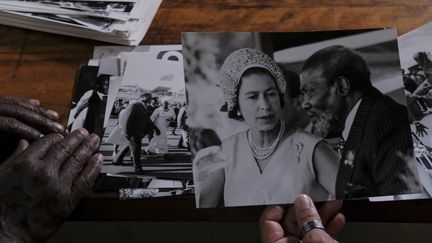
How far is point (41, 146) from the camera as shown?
2.03 ft

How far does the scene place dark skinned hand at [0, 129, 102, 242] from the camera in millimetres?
586

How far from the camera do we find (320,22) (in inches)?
30.2

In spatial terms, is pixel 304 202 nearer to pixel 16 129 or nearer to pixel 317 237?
pixel 317 237

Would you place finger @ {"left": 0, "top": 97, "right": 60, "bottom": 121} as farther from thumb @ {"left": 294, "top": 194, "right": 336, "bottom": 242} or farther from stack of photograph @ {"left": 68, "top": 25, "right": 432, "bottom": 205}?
thumb @ {"left": 294, "top": 194, "right": 336, "bottom": 242}

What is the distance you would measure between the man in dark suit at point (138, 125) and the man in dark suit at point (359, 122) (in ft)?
0.69

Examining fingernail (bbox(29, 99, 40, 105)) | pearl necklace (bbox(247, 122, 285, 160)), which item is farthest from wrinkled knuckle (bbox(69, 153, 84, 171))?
pearl necklace (bbox(247, 122, 285, 160))

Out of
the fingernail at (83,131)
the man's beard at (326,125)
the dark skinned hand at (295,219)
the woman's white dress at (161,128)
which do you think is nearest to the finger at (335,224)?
the dark skinned hand at (295,219)

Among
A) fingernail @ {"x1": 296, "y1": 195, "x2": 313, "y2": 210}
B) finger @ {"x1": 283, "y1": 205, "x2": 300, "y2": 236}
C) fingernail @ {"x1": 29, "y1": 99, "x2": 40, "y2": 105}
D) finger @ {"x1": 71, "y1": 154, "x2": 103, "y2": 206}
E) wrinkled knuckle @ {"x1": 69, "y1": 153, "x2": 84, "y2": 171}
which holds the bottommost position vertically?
finger @ {"x1": 283, "y1": 205, "x2": 300, "y2": 236}

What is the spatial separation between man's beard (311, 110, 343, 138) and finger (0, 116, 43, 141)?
0.36 metres

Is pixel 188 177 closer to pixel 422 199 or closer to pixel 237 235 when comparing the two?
pixel 422 199

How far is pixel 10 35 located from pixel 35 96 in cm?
13

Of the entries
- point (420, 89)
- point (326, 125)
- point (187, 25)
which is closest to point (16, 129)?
point (187, 25)

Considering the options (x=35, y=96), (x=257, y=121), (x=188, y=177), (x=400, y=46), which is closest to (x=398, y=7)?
(x=400, y=46)

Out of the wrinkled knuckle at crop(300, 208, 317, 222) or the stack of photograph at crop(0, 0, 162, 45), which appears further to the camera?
Answer: the stack of photograph at crop(0, 0, 162, 45)
